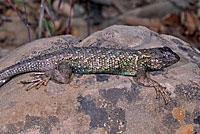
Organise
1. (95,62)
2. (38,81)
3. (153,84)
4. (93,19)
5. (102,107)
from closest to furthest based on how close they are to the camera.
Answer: (102,107) → (153,84) → (38,81) → (95,62) → (93,19)

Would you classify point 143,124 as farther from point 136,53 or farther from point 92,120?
point 136,53

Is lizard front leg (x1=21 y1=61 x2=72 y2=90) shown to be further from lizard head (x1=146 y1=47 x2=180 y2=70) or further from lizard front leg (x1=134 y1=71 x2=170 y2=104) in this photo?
lizard head (x1=146 y1=47 x2=180 y2=70)

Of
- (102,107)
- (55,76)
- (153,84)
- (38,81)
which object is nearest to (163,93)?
(153,84)

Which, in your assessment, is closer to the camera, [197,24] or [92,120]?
[92,120]

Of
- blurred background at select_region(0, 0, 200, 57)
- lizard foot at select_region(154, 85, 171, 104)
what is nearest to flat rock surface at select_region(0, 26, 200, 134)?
lizard foot at select_region(154, 85, 171, 104)

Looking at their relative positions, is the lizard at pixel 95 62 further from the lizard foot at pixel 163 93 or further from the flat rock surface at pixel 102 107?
the lizard foot at pixel 163 93

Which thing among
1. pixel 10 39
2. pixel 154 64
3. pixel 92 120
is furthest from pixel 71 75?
pixel 10 39

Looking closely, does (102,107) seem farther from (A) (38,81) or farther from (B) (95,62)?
(A) (38,81)

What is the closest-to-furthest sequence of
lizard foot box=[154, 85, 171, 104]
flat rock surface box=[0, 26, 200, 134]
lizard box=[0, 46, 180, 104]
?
flat rock surface box=[0, 26, 200, 134], lizard foot box=[154, 85, 171, 104], lizard box=[0, 46, 180, 104]
